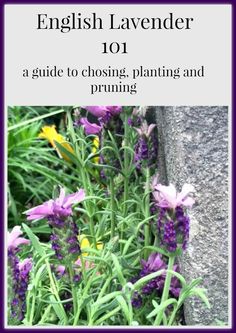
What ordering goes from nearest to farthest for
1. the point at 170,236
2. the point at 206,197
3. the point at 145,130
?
the point at 170,236 < the point at 206,197 < the point at 145,130

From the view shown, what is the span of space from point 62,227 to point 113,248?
0.75ft

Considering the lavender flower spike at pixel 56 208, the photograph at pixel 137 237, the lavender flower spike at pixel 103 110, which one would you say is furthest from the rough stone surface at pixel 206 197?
the lavender flower spike at pixel 56 208

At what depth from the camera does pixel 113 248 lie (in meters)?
1.62

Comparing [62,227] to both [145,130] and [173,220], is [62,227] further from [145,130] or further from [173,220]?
[145,130]

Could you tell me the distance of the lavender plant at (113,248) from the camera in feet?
4.72

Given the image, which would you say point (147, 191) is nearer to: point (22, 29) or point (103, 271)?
point (103, 271)

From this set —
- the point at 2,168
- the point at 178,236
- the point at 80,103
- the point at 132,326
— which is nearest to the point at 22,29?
the point at 80,103

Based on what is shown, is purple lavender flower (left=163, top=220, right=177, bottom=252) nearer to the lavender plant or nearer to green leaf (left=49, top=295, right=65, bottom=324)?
the lavender plant

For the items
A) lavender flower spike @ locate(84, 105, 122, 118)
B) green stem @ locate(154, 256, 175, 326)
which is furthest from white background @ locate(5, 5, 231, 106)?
green stem @ locate(154, 256, 175, 326)

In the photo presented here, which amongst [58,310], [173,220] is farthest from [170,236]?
[58,310]

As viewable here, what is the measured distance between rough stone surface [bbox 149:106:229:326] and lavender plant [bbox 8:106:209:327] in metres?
0.04

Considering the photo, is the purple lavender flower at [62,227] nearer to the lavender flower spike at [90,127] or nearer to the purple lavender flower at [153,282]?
the purple lavender flower at [153,282]

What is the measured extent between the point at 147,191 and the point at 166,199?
1.14ft

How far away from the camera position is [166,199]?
144cm
